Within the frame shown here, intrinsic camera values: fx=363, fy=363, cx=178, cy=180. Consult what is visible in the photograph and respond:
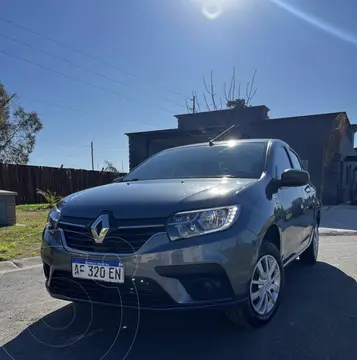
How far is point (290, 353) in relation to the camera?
2500mm

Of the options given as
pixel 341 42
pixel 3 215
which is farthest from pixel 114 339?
pixel 341 42

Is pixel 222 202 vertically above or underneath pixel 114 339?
above

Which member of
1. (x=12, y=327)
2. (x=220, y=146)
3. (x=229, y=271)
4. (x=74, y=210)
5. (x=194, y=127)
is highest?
(x=194, y=127)

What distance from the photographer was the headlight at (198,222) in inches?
95.1

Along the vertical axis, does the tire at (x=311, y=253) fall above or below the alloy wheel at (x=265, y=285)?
below

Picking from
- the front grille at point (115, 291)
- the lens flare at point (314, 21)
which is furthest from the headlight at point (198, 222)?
the lens flare at point (314, 21)

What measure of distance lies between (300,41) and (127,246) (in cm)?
1096

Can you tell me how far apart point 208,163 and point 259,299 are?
146 centimetres

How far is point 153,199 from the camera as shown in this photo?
2.63m

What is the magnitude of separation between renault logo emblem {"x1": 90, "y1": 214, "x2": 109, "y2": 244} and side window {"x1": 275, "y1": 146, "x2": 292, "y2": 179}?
181 cm

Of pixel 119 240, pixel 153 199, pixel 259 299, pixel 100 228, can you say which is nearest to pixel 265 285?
pixel 259 299

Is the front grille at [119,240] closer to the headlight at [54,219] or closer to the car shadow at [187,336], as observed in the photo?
the headlight at [54,219]

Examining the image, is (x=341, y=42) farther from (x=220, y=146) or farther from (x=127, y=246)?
(x=127, y=246)

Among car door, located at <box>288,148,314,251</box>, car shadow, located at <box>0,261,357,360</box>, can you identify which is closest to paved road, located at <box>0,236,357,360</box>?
car shadow, located at <box>0,261,357,360</box>
